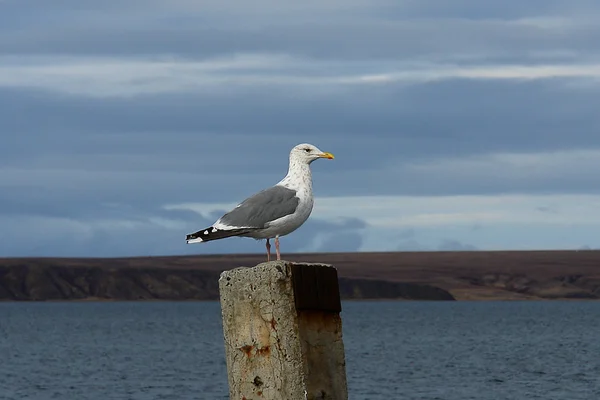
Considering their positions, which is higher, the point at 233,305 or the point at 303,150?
the point at 303,150

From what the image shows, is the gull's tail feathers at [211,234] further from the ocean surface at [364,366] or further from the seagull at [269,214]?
the ocean surface at [364,366]

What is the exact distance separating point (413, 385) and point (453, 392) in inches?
148

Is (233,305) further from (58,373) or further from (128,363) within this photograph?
(128,363)

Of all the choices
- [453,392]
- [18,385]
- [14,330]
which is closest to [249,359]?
[453,392]

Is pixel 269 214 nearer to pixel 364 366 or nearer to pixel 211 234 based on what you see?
pixel 211 234

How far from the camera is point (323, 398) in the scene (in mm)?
9422

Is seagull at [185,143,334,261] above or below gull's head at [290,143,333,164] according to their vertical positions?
below

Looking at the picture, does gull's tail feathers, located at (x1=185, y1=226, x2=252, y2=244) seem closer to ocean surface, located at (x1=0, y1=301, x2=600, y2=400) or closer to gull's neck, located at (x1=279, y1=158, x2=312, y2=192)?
gull's neck, located at (x1=279, y1=158, x2=312, y2=192)

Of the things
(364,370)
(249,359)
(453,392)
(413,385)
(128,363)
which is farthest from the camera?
(128,363)

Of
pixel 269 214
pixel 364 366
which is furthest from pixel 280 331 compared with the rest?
pixel 364 366

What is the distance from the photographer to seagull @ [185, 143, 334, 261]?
500 inches

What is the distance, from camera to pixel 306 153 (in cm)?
1339

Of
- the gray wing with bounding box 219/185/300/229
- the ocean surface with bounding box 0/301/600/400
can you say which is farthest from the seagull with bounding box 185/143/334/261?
the ocean surface with bounding box 0/301/600/400

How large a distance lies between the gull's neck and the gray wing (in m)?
0.23
